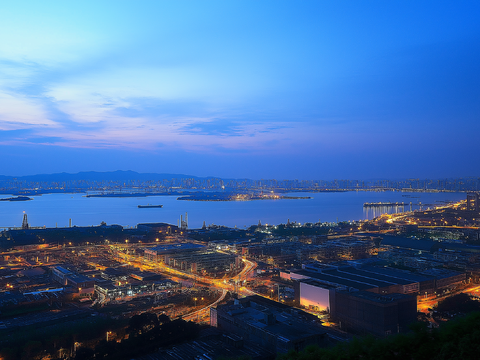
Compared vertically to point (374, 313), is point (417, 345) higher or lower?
higher

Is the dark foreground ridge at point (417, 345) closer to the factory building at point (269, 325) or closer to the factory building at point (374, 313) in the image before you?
the factory building at point (269, 325)

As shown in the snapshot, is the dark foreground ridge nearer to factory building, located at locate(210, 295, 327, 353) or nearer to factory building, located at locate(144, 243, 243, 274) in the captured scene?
factory building, located at locate(210, 295, 327, 353)

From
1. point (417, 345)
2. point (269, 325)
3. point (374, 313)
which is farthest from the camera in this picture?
point (374, 313)

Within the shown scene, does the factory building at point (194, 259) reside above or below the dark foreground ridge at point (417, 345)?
below

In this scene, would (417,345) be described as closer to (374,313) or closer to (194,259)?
(374,313)

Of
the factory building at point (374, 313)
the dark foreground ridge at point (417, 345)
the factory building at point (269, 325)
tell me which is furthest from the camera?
the factory building at point (374, 313)

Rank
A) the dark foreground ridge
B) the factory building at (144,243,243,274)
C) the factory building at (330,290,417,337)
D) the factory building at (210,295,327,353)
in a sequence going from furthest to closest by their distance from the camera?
the factory building at (144,243,243,274) → the factory building at (330,290,417,337) → the factory building at (210,295,327,353) → the dark foreground ridge

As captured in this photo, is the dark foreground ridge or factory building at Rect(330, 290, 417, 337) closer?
the dark foreground ridge

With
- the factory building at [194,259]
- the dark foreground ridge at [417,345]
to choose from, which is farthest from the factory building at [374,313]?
the factory building at [194,259]

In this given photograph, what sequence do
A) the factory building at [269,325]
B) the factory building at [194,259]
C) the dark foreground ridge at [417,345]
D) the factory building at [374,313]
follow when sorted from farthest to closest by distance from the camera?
the factory building at [194,259], the factory building at [374,313], the factory building at [269,325], the dark foreground ridge at [417,345]

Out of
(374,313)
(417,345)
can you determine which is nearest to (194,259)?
(374,313)

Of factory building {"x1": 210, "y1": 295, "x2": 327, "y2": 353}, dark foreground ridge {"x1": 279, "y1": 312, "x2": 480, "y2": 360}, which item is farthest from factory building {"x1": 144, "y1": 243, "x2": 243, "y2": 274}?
dark foreground ridge {"x1": 279, "y1": 312, "x2": 480, "y2": 360}

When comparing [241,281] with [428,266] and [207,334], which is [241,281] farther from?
[428,266]

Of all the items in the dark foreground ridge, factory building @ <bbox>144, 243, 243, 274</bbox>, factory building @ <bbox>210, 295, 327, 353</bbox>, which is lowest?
factory building @ <bbox>144, 243, 243, 274</bbox>
